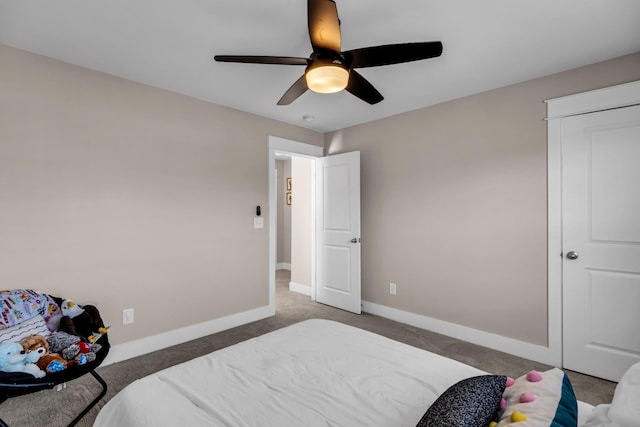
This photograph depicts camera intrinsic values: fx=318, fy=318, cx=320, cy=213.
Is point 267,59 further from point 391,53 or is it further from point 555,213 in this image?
point 555,213

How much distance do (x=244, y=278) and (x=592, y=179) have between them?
11.0 ft

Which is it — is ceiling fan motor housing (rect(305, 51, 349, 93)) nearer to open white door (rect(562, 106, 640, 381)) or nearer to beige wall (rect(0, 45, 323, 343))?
beige wall (rect(0, 45, 323, 343))

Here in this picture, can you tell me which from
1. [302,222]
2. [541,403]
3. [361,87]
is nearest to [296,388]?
[541,403]

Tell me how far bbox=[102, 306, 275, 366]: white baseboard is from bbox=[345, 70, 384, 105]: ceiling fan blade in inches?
104

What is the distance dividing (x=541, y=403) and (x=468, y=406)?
0.65 feet

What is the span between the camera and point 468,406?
88cm

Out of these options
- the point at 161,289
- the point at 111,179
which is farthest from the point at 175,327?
the point at 111,179

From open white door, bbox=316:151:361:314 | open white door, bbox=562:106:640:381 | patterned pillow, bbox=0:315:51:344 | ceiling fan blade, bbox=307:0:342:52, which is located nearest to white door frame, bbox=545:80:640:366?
open white door, bbox=562:106:640:381

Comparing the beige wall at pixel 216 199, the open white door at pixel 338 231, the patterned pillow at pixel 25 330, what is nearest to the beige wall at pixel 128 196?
the beige wall at pixel 216 199

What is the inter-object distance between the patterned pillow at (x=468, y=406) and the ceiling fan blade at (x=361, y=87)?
169cm

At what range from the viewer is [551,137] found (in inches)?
104

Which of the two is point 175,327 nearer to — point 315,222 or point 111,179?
point 111,179

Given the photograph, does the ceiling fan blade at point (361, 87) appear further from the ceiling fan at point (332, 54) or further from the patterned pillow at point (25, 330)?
the patterned pillow at point (25, 330)

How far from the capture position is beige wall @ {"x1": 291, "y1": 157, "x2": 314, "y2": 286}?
500 centimetres
